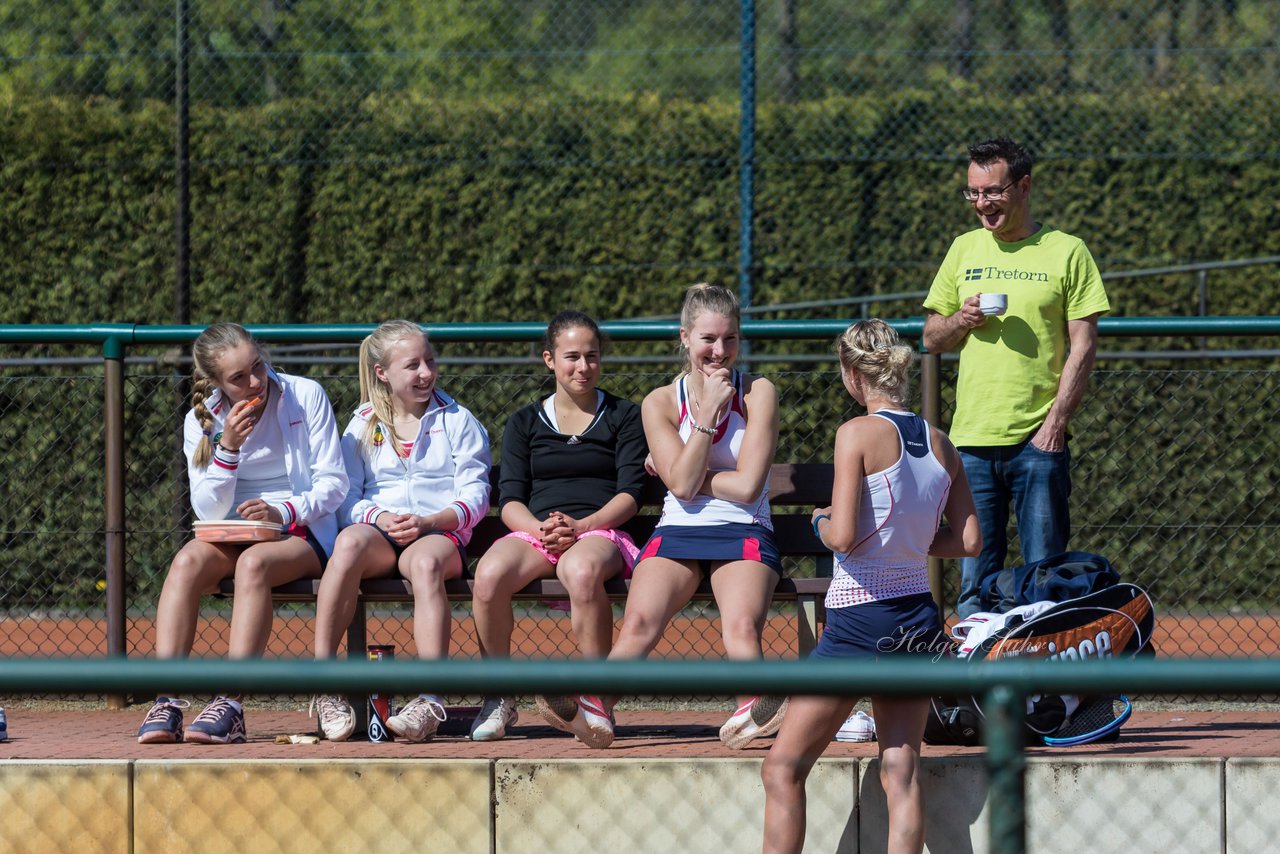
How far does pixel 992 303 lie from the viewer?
4539 mm

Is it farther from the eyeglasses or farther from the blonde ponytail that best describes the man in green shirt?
the blonde ponytail

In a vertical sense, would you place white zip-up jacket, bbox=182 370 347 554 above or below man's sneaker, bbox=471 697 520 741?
above

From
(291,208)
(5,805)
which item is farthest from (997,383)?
(291,208)

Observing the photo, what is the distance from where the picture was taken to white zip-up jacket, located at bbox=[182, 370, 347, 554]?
4.61 meters

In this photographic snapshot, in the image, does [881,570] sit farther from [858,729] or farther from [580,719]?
[580,719]

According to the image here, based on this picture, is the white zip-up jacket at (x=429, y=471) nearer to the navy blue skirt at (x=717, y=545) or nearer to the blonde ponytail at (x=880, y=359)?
the navy blue skirt at (x=717, y=545)

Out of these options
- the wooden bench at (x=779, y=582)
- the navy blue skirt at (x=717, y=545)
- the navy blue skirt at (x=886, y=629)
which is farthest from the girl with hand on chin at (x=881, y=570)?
the wooden bench at (x=779, y=582)

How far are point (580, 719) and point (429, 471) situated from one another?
1.06 meters

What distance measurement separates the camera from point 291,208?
35.6ft

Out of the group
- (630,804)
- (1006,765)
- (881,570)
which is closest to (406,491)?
(630,804)

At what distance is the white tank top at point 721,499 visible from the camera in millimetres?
4258

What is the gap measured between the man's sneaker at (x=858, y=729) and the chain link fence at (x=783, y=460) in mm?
2004

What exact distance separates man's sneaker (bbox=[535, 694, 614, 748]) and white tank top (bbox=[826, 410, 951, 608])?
81 centimetres

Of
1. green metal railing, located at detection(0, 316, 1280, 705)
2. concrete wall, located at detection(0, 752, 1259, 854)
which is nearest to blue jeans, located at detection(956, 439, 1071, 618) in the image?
green metal railing, located at detection(0, 316, 1280, 705)
